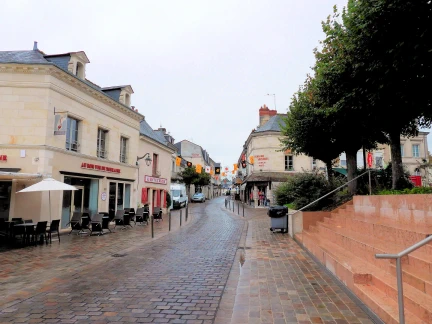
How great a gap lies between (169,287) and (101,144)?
1339 cm

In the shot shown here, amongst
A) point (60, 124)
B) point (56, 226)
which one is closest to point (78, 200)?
point (60, 124)

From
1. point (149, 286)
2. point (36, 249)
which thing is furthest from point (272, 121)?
point (149, 286)

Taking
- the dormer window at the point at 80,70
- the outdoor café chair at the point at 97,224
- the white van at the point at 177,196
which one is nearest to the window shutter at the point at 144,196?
the white van at the point at 177,196

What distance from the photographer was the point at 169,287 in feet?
17.5

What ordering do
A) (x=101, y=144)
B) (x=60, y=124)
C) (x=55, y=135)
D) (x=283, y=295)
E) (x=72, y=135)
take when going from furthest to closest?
(x=101, y=144)
(x=72, y=135)
(x=55, y=135)
(x=60, y=124)
(x=283, y=295)

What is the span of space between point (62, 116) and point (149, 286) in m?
10.1

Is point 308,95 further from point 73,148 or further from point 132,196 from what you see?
point 132,196

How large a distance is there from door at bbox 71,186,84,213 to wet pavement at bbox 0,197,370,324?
5.43 metres

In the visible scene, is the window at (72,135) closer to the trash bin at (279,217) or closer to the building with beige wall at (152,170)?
the building with beige wall at (152,170)

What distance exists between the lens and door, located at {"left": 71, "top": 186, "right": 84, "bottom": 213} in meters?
14.5

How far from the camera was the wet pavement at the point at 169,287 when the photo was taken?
4066 mm

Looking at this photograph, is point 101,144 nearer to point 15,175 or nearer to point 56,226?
point 15,175

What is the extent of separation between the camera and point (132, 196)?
19.8 metres

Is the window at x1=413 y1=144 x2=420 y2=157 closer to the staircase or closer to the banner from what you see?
the staircase
